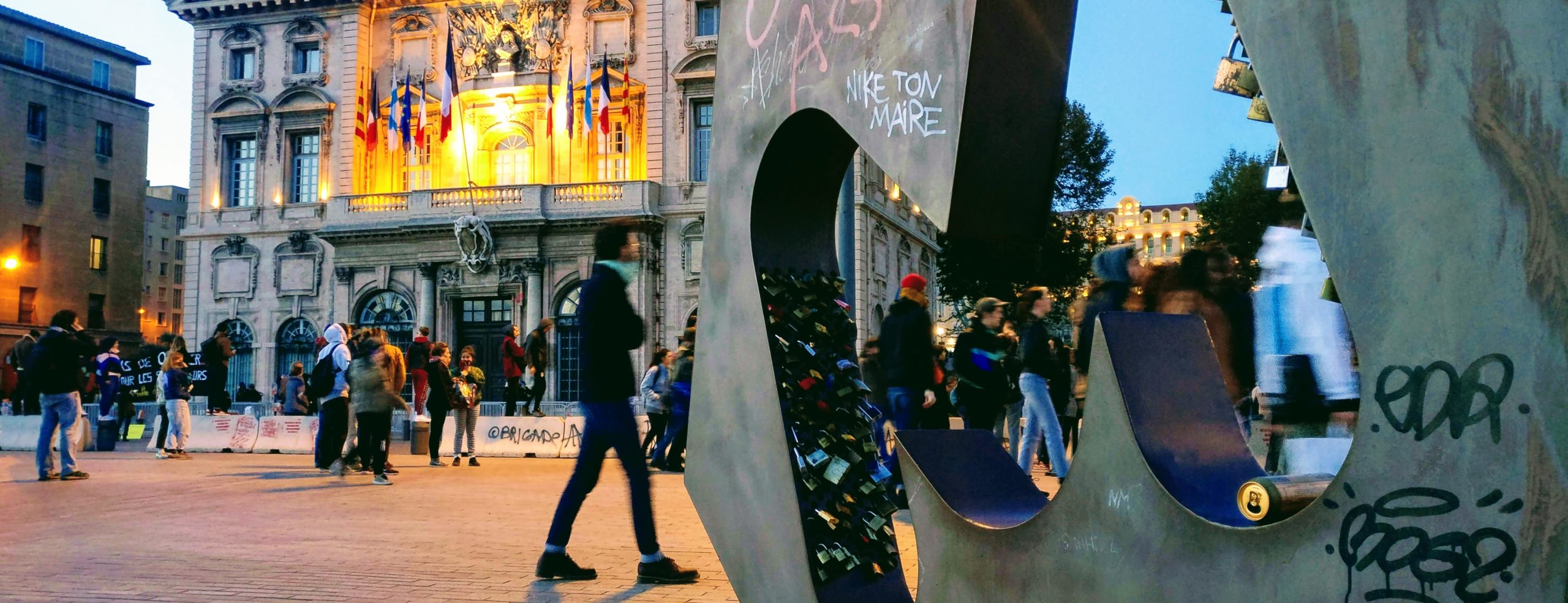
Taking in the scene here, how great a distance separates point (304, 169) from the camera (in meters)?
33.2

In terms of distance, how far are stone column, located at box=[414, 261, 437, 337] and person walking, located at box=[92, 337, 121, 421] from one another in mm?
11152

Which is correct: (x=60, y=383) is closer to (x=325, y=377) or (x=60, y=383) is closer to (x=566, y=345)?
(x=325, y=377)

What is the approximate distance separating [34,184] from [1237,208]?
46845 mm

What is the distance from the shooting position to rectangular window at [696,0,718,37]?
30281 millimetres

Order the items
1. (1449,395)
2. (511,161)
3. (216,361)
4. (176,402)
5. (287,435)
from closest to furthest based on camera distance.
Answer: (1449,395) → (176,402) → (216,361) → (287,435) → (511,161)

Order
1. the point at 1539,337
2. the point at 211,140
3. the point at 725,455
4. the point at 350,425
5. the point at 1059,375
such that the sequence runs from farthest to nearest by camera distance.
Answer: the point at 211,140 < the point at 350,425 < the point at 1059,375 < the point at 725,455 < the point at 1539,337

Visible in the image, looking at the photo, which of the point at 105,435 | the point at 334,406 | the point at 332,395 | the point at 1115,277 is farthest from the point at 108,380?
the point at 1115,277

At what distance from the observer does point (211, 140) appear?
111 ft

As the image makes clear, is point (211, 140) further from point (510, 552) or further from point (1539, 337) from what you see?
point (1539, 337)

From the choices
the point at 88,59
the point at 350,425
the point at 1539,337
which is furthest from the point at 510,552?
the point at 88,59

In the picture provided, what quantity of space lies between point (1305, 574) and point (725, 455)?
90.9 inches

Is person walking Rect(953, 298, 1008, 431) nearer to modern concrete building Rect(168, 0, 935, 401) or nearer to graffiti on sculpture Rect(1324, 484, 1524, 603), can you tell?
graffiti on sculpture Rect(1324, 484, 1524, 603)

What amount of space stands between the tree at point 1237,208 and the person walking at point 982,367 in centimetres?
2421

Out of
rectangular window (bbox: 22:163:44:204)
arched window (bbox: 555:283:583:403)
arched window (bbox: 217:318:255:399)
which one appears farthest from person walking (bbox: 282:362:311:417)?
rectangular window (bbox: 22:163:44:204)
